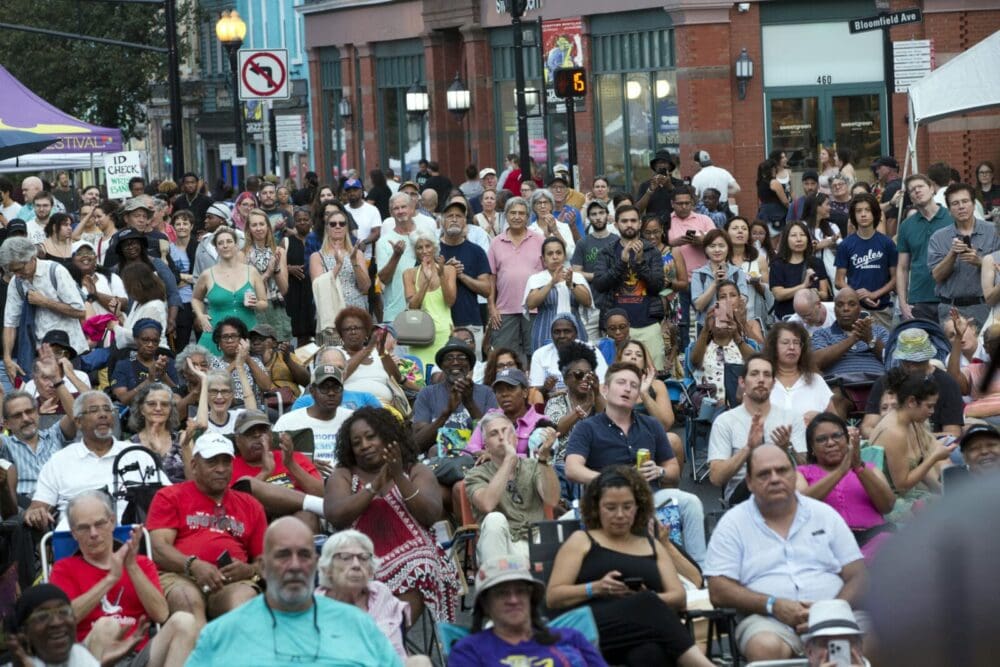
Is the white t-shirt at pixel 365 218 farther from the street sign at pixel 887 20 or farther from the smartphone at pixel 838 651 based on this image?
the smartphone at pixel 838 651

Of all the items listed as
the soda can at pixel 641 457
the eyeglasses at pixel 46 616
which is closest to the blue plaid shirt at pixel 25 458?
the soda can at pixel 641 457

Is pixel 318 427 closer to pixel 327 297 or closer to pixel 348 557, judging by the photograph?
pixel 348 557

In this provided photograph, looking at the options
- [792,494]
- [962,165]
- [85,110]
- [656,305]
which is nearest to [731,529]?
[792,494]

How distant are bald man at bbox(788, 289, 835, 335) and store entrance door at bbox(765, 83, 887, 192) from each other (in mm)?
19384

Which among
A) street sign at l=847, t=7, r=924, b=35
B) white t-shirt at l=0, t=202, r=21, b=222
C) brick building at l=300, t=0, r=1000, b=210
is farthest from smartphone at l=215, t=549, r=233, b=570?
brick building at l=300, t=0, r=1000, b=210

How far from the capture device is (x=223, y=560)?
8.75m

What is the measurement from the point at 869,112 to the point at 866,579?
3163 cm

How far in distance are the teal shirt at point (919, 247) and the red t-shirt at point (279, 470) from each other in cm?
667

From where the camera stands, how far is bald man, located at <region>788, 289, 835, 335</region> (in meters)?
13.6

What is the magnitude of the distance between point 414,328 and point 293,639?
7567 millimetres

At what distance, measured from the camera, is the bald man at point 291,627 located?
7047 millimetres

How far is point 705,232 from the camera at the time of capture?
1738 cm

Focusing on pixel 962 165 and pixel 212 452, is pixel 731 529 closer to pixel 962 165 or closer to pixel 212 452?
pixel 212 452

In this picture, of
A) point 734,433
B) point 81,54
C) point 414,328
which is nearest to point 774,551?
point 734,433
